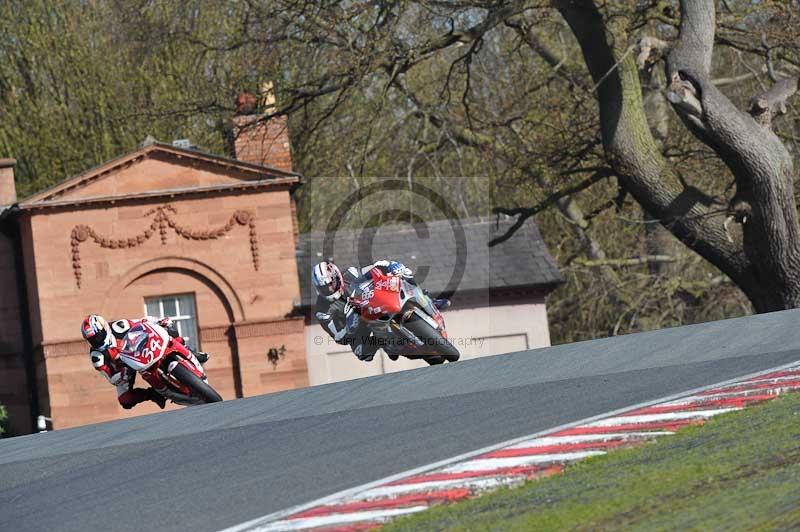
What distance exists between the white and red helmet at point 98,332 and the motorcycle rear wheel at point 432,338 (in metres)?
3.21

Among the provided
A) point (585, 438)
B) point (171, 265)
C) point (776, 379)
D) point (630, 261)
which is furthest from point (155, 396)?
point (171, 265)

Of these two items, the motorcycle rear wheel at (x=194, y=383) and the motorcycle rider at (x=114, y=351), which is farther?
the motorcycle rear wheel at (x=194, y=383)

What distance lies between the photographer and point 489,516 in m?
7.70

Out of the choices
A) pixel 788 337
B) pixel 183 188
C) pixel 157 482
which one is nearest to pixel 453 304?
pixel 183 188

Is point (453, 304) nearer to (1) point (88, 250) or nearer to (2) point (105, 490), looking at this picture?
(1) point (88, 250)

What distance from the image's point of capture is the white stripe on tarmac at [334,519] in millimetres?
7812

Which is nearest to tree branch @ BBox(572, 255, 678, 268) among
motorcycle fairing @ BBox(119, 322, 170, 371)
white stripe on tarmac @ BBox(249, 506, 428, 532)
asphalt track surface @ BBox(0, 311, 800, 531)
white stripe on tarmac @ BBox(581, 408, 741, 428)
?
motorcycle fairing @ BBox(119, 322, 170, 371)

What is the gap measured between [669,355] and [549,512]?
5146mm

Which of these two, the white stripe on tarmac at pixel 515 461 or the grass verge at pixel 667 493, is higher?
the white stripe on tarmac at pixel 515 461

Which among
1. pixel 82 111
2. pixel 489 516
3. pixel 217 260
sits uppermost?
pixel 82 111

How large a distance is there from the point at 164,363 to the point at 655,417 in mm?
7513

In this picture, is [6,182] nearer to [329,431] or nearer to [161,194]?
[161,194]

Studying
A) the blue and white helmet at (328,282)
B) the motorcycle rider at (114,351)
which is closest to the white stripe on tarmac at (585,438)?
the motorcycle rider at (114,351)

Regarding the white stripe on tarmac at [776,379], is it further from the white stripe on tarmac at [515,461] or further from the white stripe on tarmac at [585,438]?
the white stripe on tarmac at [515,461]
